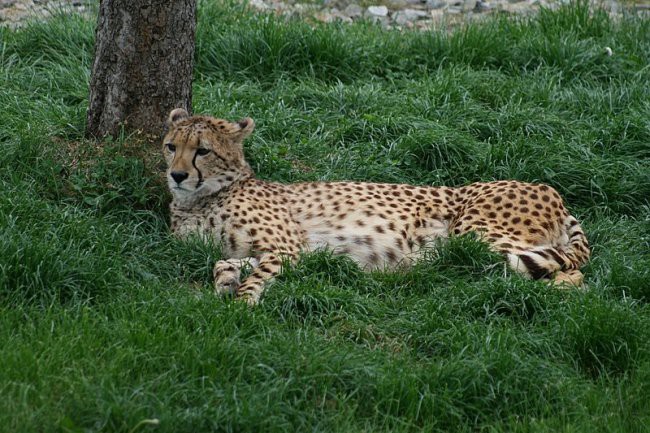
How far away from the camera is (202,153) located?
225 inches

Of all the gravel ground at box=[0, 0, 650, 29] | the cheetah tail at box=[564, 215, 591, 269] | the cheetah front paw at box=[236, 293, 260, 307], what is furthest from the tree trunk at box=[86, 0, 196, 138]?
the gravel ground at box=[0, 0, 650, 29]

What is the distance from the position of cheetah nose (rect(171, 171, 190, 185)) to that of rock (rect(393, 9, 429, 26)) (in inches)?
147

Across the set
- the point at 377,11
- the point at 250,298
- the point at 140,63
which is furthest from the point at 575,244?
the point at 377,11

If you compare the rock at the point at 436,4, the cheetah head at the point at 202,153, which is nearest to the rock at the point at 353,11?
the rock at the point at 436,4

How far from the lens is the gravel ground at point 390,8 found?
8438 mm

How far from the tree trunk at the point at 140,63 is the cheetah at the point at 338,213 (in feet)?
0.73

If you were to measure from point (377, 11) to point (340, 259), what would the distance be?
4.30 metres

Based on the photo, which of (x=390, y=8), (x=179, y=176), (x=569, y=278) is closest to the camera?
(x=569, y=278)

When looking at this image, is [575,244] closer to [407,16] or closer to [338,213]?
[338,213]

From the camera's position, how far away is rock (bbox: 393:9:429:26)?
8.96 meters

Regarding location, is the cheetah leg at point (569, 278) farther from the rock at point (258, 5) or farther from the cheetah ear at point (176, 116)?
the rock at point (258, 5)

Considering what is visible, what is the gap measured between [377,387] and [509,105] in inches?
128

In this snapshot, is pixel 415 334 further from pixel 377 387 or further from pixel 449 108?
pixel 449 108

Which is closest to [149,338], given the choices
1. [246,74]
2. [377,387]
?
[377,387]
